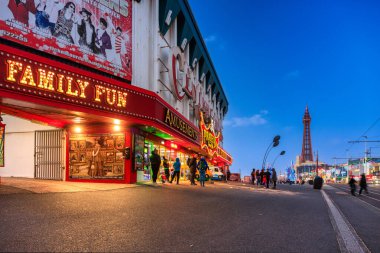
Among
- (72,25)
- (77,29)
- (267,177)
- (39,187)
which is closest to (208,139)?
(267,177)

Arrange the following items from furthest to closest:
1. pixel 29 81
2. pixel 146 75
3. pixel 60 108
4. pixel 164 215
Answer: pixel 146 75 → pixel 60 108 → pixel 29 81 → pixel 164 215

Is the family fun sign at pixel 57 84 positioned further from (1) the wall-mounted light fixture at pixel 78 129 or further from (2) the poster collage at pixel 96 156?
(1) the wall-mounted light fixture at pixel 78 129

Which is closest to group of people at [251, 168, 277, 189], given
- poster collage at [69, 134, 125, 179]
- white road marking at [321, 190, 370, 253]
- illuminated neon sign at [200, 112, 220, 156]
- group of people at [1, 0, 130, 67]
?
illuminated neon sign at [200, 112, 220, 156]

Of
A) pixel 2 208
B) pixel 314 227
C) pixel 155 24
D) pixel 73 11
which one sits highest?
pixel 155 24

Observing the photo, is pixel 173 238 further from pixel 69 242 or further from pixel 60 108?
pixel 60 108

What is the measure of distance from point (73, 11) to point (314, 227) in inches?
523

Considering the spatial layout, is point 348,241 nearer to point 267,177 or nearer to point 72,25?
point 72,25

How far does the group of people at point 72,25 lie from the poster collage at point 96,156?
4.14m

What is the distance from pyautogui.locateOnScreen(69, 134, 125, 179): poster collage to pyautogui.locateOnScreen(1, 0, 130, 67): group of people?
4.14 metres

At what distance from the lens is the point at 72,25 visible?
604 inches

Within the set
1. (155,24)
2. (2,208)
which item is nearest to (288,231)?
(2,208)

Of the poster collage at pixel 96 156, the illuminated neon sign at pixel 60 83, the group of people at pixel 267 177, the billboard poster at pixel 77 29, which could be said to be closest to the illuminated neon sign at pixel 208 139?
the group of people at pixel 267 177

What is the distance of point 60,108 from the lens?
13445mm

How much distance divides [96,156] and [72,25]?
21.9ft
